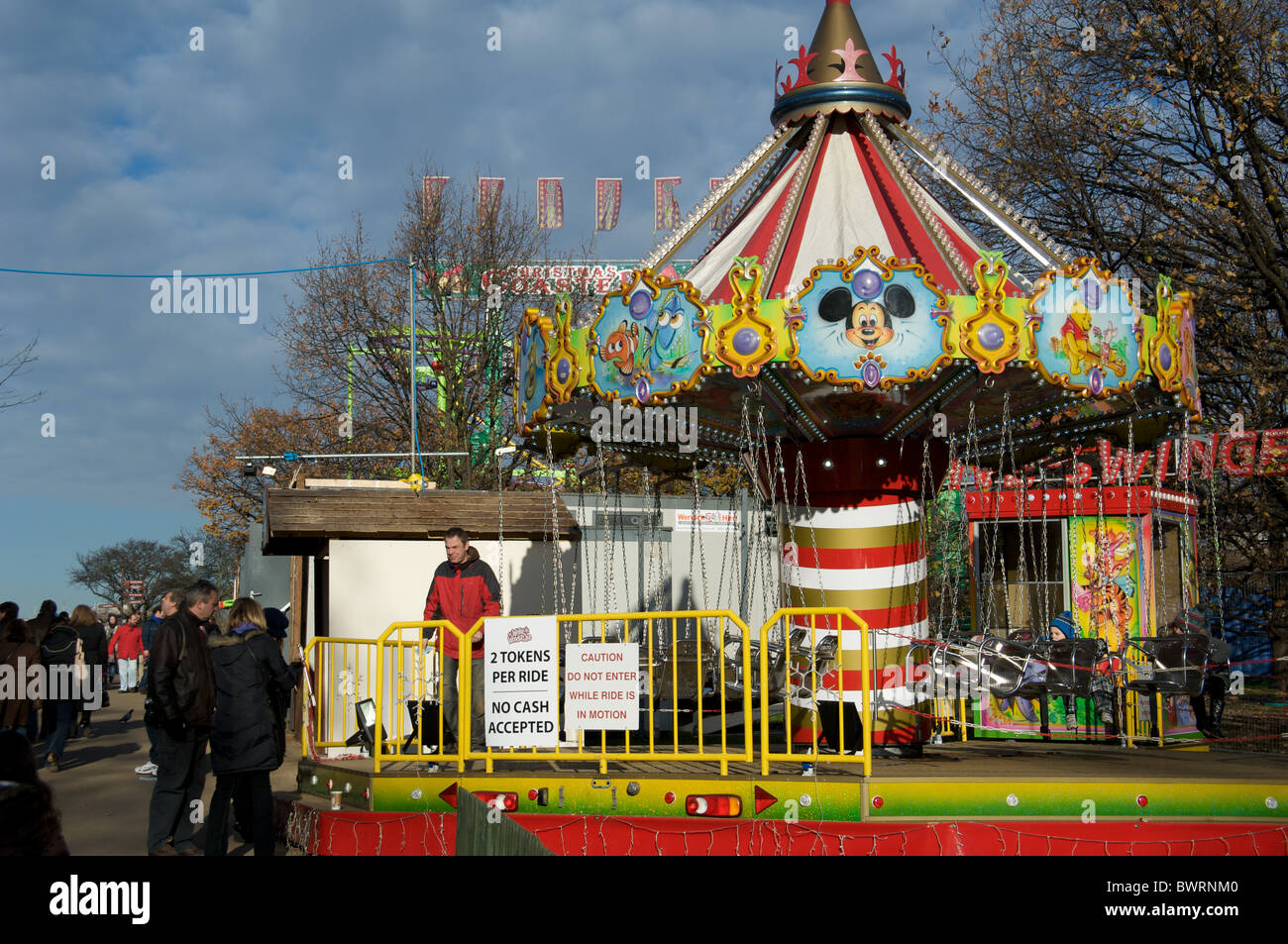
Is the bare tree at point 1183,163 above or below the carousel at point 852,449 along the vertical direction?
above

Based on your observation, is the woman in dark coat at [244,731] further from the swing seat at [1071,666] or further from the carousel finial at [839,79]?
Result: the carousel finial at [839,79]

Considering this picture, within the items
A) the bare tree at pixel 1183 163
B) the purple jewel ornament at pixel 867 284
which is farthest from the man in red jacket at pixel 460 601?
the bare tree at pixel 1183 163

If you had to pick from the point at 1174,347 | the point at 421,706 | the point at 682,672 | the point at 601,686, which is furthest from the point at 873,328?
the point at 682,672

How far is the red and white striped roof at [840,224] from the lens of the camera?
925 cm

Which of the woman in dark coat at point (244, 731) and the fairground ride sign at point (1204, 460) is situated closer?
the woman in dark coat at point (244, 731)

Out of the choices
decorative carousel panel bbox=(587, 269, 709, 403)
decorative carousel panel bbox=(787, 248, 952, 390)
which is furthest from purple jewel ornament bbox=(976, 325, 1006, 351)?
decorative carousel panel bbox=(587, 269, 709, 403)

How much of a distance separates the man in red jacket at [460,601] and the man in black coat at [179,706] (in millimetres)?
1668

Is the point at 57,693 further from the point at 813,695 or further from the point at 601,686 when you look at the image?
the point at 813,695

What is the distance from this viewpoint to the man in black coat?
25.0 ft

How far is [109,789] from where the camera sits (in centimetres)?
1146

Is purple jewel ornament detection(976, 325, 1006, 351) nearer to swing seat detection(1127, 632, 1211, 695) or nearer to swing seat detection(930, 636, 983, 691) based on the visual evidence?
swing seat detection(930, 636, 983, 691)
